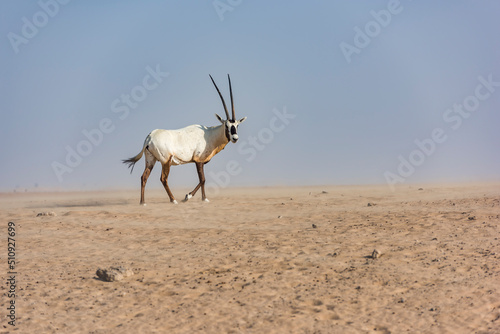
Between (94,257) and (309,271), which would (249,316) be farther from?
(94,257)

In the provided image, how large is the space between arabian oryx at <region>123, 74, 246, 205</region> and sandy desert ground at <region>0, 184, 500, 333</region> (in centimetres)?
441

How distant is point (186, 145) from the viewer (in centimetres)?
1828

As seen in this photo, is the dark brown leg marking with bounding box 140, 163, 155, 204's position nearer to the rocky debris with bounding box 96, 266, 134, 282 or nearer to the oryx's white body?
the oryx's white body

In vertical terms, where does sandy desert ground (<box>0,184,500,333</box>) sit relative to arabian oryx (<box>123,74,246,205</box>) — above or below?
below

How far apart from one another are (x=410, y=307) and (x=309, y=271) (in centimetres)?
184

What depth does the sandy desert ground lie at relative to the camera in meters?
6.86

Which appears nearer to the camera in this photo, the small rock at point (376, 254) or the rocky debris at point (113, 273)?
the rocky debris at point (113, 273)

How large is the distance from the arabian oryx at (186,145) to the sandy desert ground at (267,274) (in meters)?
4.41

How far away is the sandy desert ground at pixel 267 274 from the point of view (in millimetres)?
6859

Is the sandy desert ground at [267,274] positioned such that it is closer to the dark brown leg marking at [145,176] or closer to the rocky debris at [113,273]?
the rocky debris at [113,273]

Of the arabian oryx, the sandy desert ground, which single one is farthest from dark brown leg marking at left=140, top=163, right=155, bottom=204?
the sandy desert ground

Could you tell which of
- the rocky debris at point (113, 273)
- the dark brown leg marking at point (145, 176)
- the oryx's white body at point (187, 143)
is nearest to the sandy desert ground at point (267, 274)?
the rocky debris at point (113, 273)

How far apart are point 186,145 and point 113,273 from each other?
9.98 metres

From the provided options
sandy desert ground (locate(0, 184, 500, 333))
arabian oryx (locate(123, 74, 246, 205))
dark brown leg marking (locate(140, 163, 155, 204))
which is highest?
arabian oryx (locate(123, 74, 246, 205))
